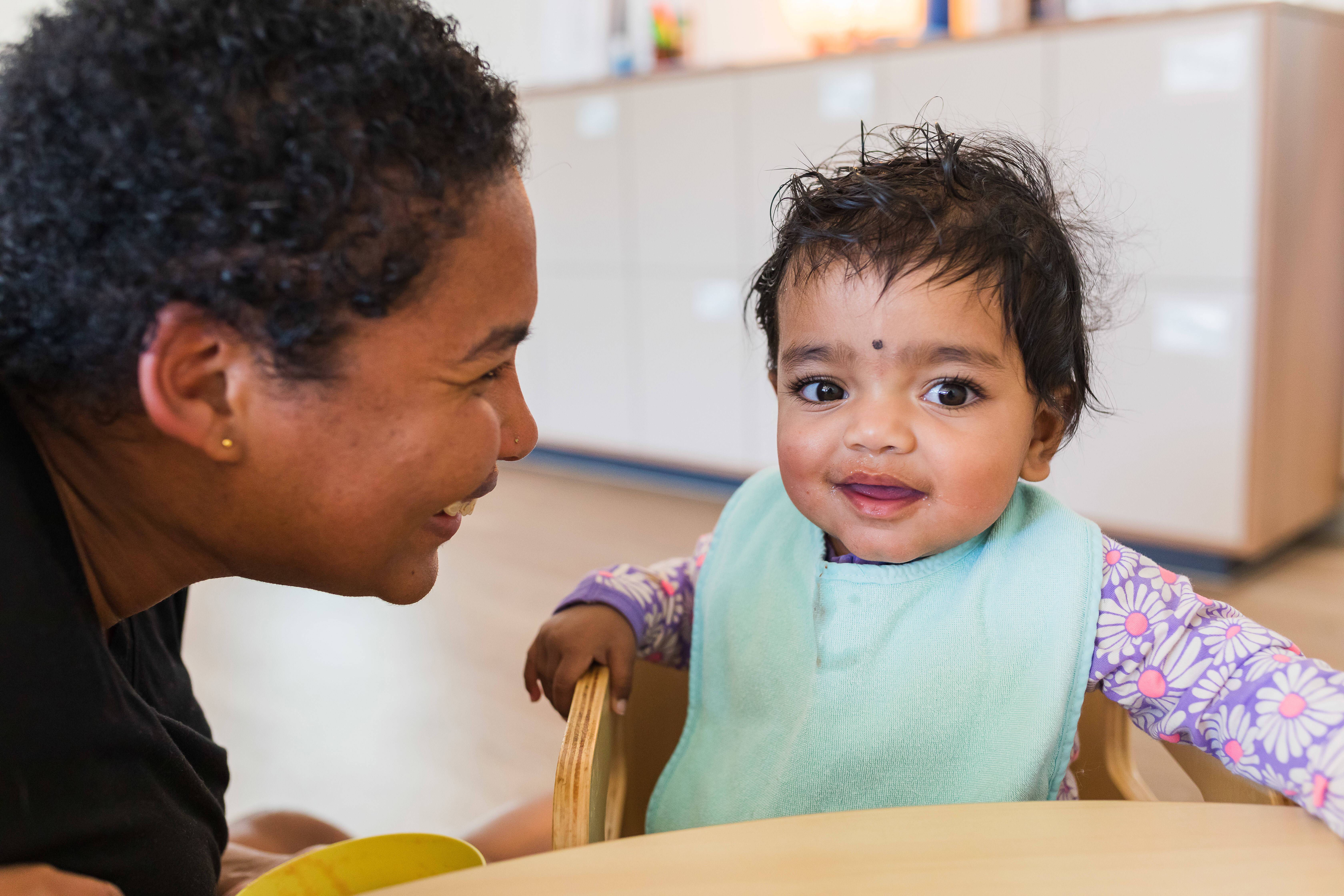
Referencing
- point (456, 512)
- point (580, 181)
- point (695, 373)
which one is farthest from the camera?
point (580, 181)

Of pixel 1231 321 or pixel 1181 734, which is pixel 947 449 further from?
pixel 1231 321

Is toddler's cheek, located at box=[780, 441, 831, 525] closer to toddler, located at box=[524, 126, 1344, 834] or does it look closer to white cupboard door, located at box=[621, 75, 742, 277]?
toddler, located at box=[524, 126, 1344, 834]

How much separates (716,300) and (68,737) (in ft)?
9.50

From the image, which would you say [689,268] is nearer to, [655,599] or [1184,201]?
[1184,201]

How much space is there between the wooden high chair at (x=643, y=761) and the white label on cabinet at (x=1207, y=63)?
73.3 inches

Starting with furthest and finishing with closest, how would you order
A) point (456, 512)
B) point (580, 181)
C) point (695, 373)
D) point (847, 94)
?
point (580, 181), point (695, 373), point (847, 94), point (456, 512)

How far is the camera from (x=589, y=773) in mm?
738

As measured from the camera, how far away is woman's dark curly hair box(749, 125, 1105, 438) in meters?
0.95

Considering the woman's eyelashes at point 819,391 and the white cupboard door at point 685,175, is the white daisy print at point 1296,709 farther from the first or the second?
the white cupboard door at point 685,175

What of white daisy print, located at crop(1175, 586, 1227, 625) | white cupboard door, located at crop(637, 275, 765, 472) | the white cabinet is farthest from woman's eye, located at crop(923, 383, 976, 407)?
white cupboard door, located at crop(637, 275, 765, 472)

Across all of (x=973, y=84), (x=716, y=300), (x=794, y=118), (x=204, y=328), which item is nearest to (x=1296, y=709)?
(x=204, y=328)

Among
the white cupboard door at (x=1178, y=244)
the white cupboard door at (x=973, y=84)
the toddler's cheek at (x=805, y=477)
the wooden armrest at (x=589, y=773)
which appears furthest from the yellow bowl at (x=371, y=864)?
the white cupboard door at (x=973, y=84)

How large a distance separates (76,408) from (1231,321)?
239 cm

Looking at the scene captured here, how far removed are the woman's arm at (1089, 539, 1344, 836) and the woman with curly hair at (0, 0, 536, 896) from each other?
21.2 inches
